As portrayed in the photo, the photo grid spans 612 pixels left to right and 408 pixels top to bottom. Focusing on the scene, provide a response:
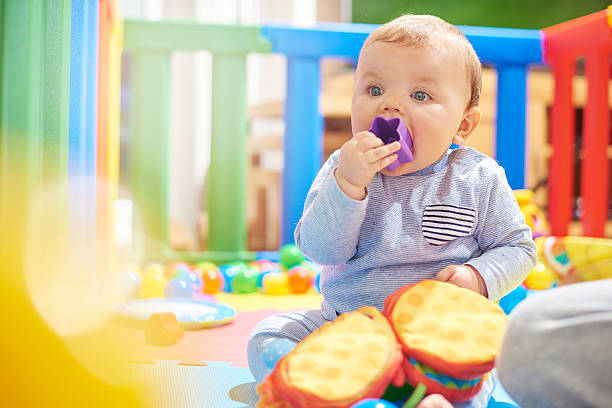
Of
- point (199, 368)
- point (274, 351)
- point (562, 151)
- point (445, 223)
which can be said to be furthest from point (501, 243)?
point (562, 151)

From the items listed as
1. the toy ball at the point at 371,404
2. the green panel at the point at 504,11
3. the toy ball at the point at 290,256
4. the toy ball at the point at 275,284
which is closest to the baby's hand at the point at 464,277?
the toy ball at the point at 371,404

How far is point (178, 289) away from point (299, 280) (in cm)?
33

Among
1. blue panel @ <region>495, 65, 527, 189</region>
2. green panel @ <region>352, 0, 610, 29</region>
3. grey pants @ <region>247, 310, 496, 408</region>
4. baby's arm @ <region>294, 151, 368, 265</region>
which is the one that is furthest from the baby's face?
Result: green panel @ <region>352, 0, 610, 29</region>

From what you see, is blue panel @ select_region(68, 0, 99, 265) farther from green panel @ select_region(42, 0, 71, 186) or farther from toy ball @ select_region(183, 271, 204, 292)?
toy ball @ select_region(183, 271, 204, 292)

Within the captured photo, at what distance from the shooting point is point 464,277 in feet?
2.38

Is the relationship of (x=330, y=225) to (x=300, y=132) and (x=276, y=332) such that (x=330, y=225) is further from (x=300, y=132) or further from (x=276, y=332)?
(x=300, y=132)

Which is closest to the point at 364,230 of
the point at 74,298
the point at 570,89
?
the point at 74,298

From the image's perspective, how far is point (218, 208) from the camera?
1.88 m

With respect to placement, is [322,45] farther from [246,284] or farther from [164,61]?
[246,284]

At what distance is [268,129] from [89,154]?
8.56ft

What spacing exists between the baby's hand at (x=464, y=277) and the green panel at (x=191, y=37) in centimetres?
128

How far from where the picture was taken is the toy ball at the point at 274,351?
676 millimetres

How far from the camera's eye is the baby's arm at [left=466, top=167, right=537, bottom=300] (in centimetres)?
75

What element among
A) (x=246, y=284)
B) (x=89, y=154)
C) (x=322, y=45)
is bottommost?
(x=246, y=284)
